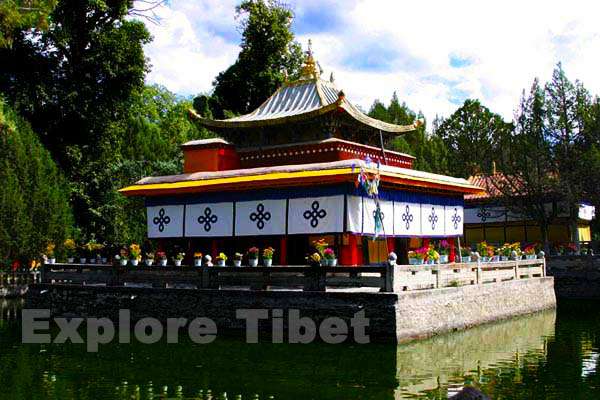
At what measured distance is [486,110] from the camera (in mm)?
56156

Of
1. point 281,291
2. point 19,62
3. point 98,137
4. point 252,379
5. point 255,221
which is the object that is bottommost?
point 252,379

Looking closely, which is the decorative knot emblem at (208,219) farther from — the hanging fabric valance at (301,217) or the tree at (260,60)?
the tree at (260,60)

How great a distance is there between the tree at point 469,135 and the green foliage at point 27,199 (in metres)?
32.3

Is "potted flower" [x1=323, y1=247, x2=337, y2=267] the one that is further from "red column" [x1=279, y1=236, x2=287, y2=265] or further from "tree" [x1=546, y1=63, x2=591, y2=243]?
"tree" [x1=546, y1=63, x2=591, y2=243]

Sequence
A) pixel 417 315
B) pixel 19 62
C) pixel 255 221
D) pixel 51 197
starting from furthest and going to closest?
pixel 19 62 → pixel 51 197 → pixel 255 221 → pixel 417 315

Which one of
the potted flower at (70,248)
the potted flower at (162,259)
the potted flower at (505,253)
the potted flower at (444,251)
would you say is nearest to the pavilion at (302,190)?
the potted flower at (444,251)

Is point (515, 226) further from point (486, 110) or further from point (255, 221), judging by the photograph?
point (255, 221)

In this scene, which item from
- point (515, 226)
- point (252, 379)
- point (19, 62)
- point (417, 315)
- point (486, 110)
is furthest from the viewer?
point (486, 110)

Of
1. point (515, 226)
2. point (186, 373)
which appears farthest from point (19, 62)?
point (515, 226)

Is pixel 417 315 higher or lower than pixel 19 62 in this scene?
lower

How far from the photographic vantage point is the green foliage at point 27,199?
94.8ft

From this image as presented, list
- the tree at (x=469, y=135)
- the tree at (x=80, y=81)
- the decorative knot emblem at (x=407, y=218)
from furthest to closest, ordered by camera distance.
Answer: the tree at (x=469, y=135) → the tree at (x=80, y=81) → the decorative knot emblem at (x=407, y=218)

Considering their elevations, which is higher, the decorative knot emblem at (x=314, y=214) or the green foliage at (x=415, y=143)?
the green foliage at (x=415, y=143)

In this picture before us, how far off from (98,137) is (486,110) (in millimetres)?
32855
